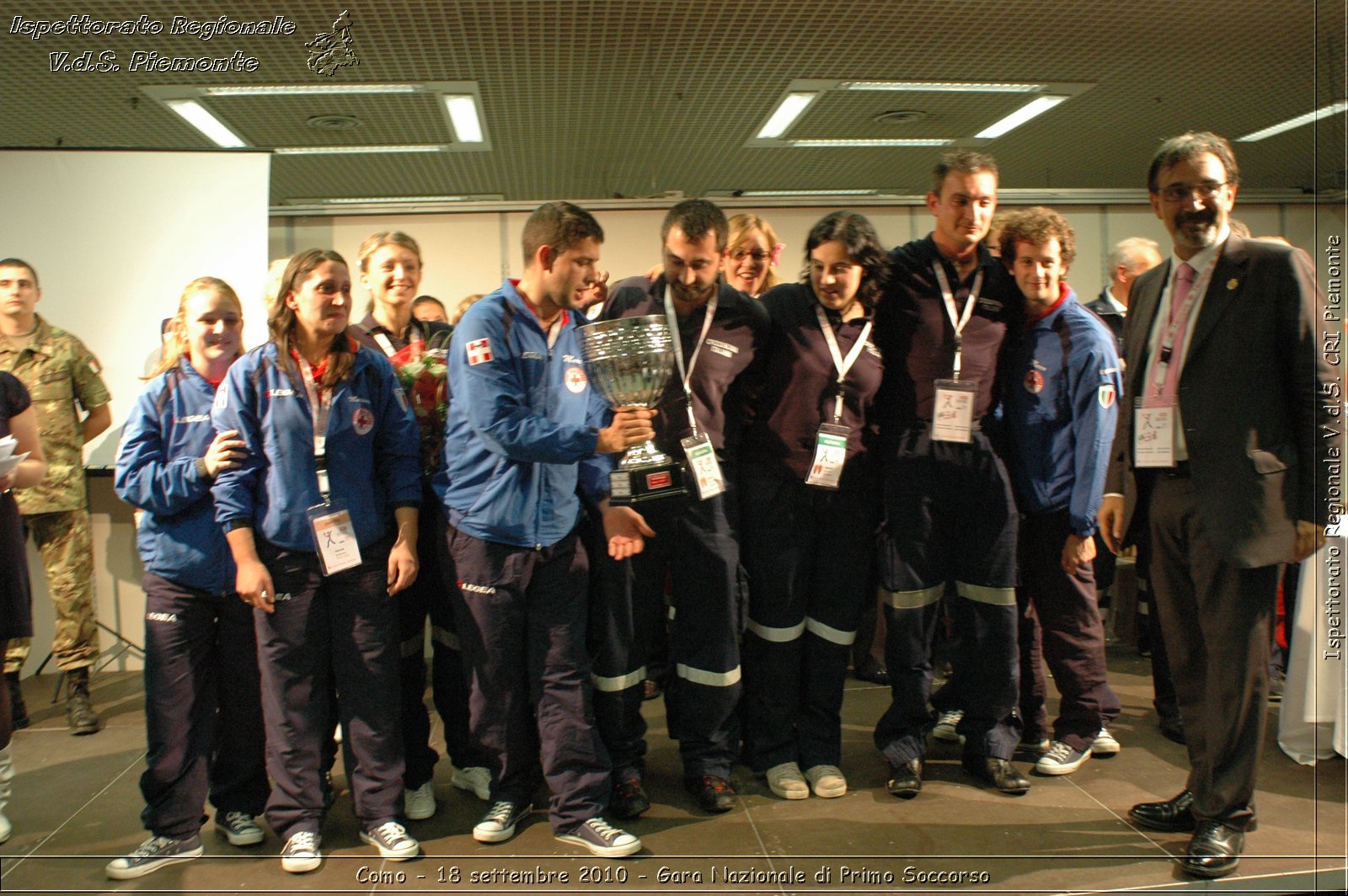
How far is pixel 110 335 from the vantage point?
13.7ft

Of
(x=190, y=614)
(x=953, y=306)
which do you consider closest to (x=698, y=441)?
(x=953, y=306)

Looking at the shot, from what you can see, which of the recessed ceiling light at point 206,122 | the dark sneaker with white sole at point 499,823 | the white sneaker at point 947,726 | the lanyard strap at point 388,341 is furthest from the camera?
the recessed ceiling light at point 206,122

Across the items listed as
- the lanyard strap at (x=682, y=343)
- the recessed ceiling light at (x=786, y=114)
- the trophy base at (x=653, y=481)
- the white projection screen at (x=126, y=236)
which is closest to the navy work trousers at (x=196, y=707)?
the trophy base at (x=653, y=481)

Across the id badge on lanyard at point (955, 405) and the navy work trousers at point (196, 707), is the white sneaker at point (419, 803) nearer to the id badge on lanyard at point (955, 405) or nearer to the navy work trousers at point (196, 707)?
the navy work trousers at point (196, 707)

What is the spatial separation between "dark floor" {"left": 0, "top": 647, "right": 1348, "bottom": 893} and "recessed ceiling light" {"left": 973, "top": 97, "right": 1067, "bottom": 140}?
525 cm

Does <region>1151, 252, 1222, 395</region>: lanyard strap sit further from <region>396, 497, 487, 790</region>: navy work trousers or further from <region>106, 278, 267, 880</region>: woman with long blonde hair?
<region>106, 278, 267, 880</region>: woman with long blonde hair

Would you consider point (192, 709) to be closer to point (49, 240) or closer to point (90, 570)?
point (90, 570)

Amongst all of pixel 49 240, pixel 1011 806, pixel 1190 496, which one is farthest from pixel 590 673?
pixel 49 240

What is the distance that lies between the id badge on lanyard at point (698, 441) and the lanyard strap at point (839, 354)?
0.35 metres

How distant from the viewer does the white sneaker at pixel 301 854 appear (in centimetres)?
234

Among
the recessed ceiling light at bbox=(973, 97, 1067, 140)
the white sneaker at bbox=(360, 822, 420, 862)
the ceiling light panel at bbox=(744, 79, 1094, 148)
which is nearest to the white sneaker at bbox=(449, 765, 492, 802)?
the white sneaker at bbox=(360, 822, 420, 862)

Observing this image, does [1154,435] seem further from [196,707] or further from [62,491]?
[62,491]

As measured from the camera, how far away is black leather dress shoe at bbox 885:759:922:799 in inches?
108

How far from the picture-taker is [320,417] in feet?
7.88
